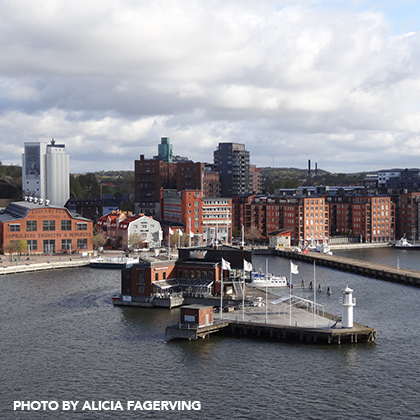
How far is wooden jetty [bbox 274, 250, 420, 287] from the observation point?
76.5m

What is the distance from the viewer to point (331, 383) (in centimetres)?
3766

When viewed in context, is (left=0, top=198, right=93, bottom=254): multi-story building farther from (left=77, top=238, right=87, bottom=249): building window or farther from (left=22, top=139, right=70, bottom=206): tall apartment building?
(left=22, top=139, right=70, bottom=206): tall apartment building

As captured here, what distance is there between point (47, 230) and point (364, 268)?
50.4 m

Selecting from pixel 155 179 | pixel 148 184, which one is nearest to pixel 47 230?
pixel 148 184

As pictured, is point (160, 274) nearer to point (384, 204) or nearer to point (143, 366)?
point (143, 366)

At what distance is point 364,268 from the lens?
8525 cm

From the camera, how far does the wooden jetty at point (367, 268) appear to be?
3011 inches

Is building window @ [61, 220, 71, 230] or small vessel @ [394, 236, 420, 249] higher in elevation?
building window @ [61, 220, 71, 230]

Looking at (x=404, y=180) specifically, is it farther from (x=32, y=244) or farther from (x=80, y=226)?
(x=32, y=244)

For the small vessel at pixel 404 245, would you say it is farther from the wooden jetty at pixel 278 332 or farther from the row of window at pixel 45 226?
the wooden jetty at pixel 278 332

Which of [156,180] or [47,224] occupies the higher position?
[156,180]

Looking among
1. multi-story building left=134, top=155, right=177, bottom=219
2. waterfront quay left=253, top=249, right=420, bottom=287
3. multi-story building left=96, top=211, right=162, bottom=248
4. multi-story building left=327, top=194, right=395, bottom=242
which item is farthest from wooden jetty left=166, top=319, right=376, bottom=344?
multi-story building left=134, top=155, right=177, bottom=219

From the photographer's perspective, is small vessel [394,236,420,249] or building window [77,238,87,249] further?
small vessel [394,236,420,249]

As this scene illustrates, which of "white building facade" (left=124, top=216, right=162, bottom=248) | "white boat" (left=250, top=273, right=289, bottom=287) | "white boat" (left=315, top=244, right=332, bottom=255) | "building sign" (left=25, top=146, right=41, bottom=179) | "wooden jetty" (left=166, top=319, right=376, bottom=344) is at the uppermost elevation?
"building sign" (left=25, top=146, right=41, bottom=179)
